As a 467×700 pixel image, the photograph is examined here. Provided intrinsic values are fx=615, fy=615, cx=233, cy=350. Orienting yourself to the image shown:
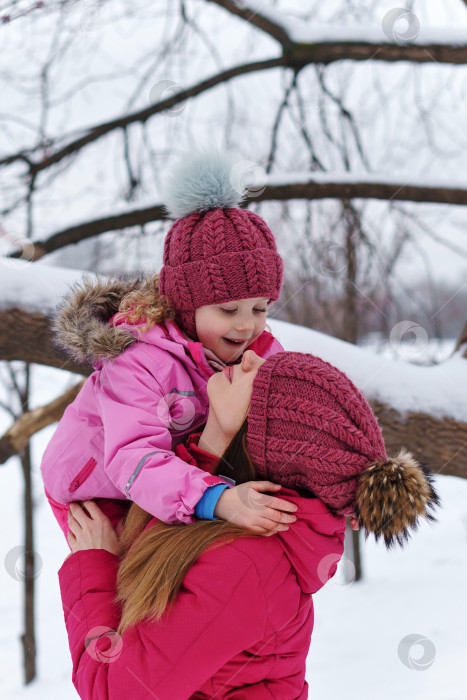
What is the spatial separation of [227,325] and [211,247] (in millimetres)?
202

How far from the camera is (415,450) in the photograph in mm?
2225

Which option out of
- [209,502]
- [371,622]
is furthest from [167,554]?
[371,622]

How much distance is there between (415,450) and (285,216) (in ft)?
6.49

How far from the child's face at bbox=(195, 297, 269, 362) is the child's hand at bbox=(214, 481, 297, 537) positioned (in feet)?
1.62

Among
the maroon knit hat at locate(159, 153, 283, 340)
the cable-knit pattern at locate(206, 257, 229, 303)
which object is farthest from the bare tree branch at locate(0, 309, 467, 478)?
the cable-knit pattern at locate(206, 257, 229, 303)

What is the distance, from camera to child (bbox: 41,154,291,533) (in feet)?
4.88

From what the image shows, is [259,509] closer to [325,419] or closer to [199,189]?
[325,419]

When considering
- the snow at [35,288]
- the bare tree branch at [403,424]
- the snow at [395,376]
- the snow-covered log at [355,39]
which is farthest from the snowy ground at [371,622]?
the snow-covered log at [355,39]

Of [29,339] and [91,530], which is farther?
[29,339]

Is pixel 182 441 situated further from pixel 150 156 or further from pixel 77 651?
pixel 150 156

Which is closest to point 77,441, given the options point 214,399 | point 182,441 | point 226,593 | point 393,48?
point 182,441

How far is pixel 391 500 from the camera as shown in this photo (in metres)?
1.03

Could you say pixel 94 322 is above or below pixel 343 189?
below

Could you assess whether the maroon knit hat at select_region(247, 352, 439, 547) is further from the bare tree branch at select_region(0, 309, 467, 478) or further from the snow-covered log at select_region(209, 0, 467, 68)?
the snow-covered log at select_region(209, 0, 467, 68)
